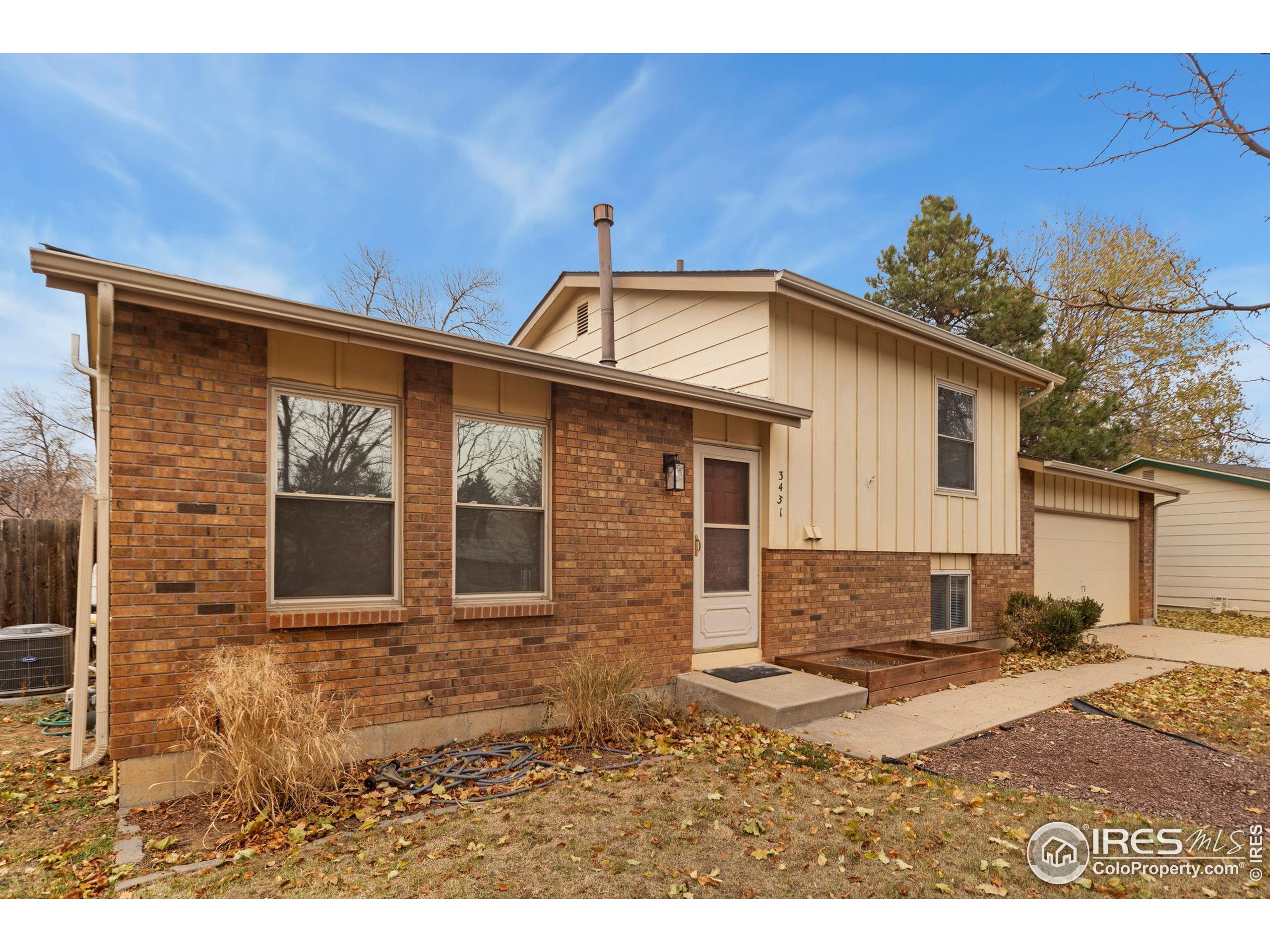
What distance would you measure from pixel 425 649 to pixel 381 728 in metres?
0.60

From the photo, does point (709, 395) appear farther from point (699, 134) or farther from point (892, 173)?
point (892, 173)

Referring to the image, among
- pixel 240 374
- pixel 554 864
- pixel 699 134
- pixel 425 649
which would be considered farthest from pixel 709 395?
pixel 699 134

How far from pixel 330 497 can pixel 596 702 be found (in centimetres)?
249

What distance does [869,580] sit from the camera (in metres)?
8.45

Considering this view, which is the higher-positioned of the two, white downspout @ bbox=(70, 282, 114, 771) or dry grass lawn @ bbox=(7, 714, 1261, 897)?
white downspout @ bbox=(70, 282, 114, 771)

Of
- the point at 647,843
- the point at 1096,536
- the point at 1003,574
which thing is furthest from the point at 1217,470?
the point at 647,843

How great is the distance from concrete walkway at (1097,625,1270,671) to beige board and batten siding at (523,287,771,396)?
7.16 meters

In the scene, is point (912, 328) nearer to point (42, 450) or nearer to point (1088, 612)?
point (1088, 612)

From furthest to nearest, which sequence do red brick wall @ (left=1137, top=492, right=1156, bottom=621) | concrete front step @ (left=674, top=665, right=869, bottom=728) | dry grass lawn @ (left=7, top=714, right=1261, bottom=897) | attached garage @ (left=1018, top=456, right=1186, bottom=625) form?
red brick wall @ (left=1137, top=492, right=1156, bottom=621) → attached garage @ (left=1018, top=456, right=1186, bottom=625) → concrete front step @ (left=674, top=665, right=869, bottom=728) → dry grass lawn @ (left=7, top=714, right=1261, bottom=897)

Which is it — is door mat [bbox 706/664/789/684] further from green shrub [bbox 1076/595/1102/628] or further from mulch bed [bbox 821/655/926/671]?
green shrub [bbox 1076/595/1102/628]

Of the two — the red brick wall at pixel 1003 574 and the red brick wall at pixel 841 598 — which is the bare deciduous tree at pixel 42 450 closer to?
the red brick wall at pixel 841 598

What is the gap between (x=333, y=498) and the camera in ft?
16.2

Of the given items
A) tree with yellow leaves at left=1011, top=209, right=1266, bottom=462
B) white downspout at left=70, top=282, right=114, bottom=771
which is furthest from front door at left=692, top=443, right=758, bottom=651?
tree with yellow leaves at left=1011, top=209, right=1266, bottom=462

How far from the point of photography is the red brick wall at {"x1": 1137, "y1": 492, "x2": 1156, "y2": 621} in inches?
524
